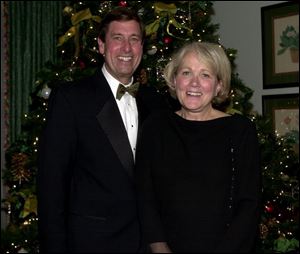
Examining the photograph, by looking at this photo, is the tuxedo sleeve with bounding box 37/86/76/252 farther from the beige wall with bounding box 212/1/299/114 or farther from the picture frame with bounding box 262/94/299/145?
the beige wall with bounding box 212/1/299/114

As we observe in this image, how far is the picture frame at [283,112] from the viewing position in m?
4.38

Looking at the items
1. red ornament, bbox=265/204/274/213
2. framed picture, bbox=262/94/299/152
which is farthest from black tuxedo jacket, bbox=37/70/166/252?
framed picture, bbox=262/94/299/152

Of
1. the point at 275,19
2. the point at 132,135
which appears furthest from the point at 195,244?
the point at 275,19

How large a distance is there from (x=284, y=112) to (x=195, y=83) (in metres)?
2.63

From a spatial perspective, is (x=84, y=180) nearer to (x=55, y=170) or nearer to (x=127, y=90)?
(x=55, y=170)

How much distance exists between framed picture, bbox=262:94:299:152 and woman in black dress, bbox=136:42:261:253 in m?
2.41

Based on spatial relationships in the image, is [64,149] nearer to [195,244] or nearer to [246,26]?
[195,244]

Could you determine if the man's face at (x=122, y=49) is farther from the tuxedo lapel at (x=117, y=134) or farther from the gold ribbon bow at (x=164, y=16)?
the gold ribbon bow at (x=164, y=16)

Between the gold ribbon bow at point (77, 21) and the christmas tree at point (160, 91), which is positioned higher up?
the gold ribbon bow at point (77, 21)

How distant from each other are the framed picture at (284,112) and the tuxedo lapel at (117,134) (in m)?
2.45

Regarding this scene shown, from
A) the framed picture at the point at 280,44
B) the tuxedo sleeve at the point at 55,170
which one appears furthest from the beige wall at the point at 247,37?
the tuxedo sleeve at the point at 55,170

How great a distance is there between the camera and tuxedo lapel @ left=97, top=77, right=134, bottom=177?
2.18m

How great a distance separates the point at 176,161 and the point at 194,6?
2.01 metres

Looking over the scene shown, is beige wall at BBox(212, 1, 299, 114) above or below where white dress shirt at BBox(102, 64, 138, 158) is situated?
above
